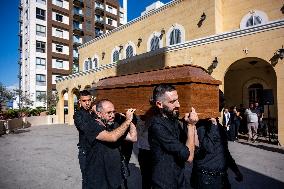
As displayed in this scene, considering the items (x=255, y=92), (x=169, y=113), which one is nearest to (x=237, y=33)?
(x=255, y=92)

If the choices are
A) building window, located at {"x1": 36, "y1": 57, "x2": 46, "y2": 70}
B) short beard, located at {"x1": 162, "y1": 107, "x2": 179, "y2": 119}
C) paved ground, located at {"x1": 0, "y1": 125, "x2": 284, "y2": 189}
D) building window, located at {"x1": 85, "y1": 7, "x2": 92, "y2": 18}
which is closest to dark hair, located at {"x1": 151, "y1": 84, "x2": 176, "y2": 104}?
short beard, located at {"x1": 162, "y1": 107, "x2": 179, "y2": 119}

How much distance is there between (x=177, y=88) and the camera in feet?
10.7

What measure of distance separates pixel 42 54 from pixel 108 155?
44.8 metres

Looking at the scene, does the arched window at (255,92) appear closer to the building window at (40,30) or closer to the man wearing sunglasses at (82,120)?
the man wearing sunglasses at (82,120)

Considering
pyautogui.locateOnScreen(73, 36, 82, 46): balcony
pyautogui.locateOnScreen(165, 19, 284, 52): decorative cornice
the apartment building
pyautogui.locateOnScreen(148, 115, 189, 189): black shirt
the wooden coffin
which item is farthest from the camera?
pyautogui.locateOnScreen(73, 36, 82, 46): balcony

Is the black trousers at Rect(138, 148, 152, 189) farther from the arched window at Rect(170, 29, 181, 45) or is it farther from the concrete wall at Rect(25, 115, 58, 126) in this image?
the concrete wall at Rect(25, 115, 58, 126)

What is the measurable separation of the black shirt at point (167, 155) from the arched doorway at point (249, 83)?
14351 millimetres

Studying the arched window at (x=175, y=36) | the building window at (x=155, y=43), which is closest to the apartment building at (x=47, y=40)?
the building window at (x=155, y=43)

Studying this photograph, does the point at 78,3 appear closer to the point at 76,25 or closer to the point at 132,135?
the point at 76,25

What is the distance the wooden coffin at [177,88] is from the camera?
124 inches

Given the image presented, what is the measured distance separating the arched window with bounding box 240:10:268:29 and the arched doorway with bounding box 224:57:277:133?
244cm

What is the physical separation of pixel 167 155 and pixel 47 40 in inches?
1803

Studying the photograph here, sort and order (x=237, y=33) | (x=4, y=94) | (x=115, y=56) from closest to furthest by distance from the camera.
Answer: (x=237, y=33)
(x=115, y=56)
(x=4, y=94)

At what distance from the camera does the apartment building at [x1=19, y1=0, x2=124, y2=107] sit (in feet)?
144
